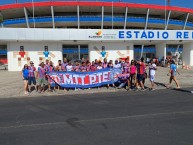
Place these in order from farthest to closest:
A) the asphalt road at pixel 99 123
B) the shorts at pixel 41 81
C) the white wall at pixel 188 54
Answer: the white wall at pixel 188 54 < the shorts at pixel 41 81 < the asphalt road at pixel 99 123

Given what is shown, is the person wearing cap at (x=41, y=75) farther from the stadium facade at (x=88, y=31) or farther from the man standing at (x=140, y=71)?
the stadium facade at (x=88, y=31)

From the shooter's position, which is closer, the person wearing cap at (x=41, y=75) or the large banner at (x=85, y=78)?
the person wearing cap at (x=41, y=75)

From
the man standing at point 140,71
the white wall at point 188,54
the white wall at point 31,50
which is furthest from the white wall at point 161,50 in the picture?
the man standing at point 140,71

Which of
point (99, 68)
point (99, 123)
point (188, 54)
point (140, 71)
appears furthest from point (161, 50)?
point (99, 123)

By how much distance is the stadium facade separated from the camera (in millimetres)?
23250

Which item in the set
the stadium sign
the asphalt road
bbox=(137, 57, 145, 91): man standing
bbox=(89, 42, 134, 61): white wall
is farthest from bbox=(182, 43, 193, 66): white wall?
the asphalt road

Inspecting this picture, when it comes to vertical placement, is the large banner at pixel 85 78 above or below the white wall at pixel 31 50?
below

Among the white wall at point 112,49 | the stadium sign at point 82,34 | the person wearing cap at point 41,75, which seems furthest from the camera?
the white wall at point 112,49

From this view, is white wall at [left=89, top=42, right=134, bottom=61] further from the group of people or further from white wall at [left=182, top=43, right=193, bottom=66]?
the group of people

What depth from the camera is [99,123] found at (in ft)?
18.5

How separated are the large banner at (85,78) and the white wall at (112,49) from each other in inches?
530

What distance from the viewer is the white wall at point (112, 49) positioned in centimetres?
2556

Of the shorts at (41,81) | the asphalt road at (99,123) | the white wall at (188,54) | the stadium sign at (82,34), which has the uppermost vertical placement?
the stadium sign at (82,34)

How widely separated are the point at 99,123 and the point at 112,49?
68.5 ft
